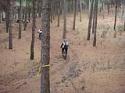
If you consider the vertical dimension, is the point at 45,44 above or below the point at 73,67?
above

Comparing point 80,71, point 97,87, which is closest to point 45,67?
point 97,87

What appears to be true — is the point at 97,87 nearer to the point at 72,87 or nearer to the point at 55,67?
the point at 72,87

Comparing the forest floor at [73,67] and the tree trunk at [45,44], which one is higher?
the tree trunk at [45,44]

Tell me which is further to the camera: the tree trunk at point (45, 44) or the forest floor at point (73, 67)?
the forest floor at point (73, 67)

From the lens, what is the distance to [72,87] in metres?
19.6

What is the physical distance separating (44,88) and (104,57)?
48.0 feet

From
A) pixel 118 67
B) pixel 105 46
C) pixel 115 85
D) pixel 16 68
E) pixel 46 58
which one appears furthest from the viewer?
pixel 105 46

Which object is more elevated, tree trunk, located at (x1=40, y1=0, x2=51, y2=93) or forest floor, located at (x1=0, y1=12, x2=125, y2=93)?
tree trunk, located at (x1=40, y1=0, x2=51, y2=93)

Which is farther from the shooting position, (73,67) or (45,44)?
(73,67)

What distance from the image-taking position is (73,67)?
24.8 m

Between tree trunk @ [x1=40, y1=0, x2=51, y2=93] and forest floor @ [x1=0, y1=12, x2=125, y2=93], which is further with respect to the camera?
forest floor @ [x1=0, y1=12, x2=125, y2=93]

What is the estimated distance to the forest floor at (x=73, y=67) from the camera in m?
19.7

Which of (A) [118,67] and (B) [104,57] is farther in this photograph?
(B) [104,57]

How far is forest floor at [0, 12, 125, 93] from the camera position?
19.7m
